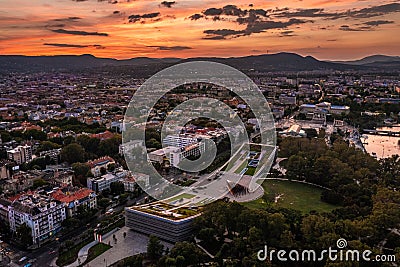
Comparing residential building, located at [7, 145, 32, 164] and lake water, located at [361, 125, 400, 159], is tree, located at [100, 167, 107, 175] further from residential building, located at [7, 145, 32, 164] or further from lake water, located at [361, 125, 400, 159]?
lake water, located at [361, 125, 400, 159]

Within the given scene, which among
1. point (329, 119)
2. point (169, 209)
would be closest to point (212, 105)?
point (329, 119)

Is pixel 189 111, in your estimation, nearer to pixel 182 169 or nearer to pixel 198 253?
pixel 182 169

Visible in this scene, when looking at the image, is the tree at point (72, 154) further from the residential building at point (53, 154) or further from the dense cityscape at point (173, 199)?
the residential building at point (53, 154)

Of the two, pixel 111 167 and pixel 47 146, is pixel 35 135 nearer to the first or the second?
pixel 47 146

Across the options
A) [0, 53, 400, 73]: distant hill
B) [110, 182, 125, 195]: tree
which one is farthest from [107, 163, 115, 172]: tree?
[0, 53, 400, 73]: distant hill

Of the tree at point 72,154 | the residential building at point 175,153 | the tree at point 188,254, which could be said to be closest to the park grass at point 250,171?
the residential building at point 175,153

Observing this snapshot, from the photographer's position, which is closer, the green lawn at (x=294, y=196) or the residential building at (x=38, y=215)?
the residential building at (x=38, y=215)
